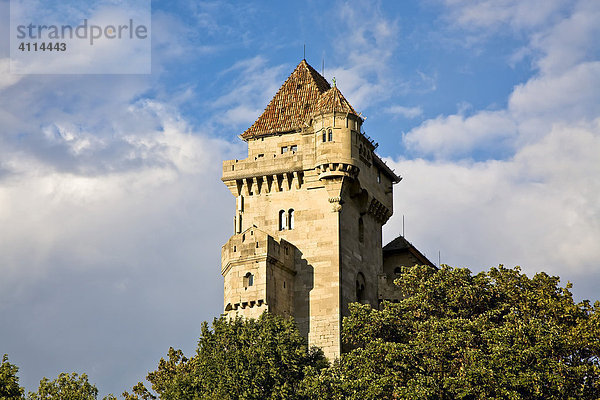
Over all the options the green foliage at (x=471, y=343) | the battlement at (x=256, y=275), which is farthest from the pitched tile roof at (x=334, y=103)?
the green foliage at (x=471, y=343)

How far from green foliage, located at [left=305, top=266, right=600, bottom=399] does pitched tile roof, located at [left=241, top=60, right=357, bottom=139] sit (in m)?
17.3

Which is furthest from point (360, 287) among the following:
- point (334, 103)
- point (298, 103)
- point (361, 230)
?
point (298, 103)

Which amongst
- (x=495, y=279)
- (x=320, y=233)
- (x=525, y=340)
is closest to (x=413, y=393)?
(x=525, y=340)

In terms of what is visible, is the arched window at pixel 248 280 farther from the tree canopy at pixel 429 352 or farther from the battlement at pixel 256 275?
the tree canopy at pixel 429 352

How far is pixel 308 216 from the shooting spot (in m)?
86.9

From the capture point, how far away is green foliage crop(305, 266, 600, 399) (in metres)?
67.5

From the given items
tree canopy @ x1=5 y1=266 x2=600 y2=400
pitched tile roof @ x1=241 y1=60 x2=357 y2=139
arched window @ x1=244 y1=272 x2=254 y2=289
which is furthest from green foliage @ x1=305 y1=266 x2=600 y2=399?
pitched tile roof @ x1=241 y1=60 x2=357 y2=139

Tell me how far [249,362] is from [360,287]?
1613 cm

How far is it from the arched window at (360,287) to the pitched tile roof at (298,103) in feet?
40.1

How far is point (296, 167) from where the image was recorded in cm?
8794

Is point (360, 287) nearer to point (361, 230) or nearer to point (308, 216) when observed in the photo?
point (361, 230)

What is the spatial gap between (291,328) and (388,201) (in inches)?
784

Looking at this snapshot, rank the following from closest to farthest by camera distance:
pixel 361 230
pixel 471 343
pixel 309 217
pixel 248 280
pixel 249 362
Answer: pixel 471 343
pixel 249 362
pixel 248 280
pixel 309 217
pixel 361 230

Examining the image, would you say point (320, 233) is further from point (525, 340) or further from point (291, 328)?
point (525, 340)
